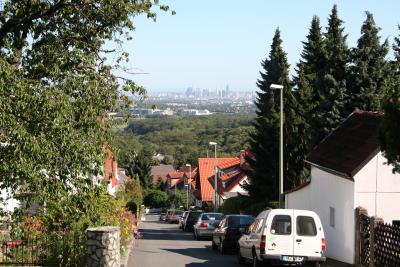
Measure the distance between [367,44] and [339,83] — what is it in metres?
2.20

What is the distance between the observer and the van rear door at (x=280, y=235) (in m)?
19.9

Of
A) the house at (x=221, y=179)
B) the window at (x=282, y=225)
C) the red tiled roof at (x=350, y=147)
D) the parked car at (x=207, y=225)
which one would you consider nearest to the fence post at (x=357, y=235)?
the red tiled roof at (x=350, y=147)

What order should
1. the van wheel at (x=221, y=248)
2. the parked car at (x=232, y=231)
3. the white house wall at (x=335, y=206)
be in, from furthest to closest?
the van wheel at (x=221, y=248) → the parked car at (x=232, y=231) → the white house wall at (x=335, y=206)

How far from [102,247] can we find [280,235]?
5407mm

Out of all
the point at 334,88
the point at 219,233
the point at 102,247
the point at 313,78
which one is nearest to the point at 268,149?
the point at 313,78

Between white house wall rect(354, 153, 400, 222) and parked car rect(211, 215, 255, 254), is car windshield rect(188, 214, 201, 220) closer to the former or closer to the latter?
parked car rect(211, 215, 255, 254)

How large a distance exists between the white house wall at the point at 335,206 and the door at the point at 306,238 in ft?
7.65

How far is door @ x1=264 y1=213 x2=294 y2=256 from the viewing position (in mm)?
19875

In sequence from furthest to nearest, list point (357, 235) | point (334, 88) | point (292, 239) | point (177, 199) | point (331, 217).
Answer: point (177, 199) < point (334, 88) < point (331, 217) < point (357, 235) < point (292, 239)

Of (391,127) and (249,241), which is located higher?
(391,127)

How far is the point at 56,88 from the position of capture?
16.4 meters

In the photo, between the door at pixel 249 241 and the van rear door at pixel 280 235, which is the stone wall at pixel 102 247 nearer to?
the van rear door at pixel 280 235

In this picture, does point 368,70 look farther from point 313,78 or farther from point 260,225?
point 260,225

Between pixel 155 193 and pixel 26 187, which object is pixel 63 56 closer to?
pixel 26 187
